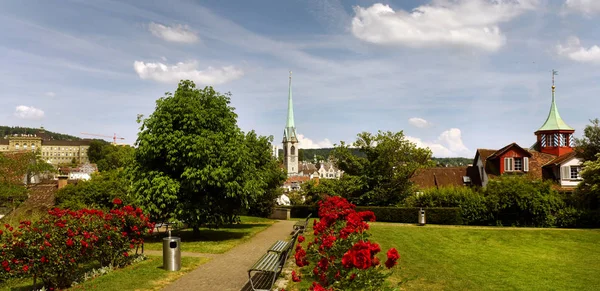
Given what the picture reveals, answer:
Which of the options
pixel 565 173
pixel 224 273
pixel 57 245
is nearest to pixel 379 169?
pixel 565 173

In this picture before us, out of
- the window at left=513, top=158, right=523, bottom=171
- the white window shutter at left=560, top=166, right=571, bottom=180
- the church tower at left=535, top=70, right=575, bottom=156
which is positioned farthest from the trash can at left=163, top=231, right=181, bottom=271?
the church tower at left=535, top=70, right=575, bottom=156

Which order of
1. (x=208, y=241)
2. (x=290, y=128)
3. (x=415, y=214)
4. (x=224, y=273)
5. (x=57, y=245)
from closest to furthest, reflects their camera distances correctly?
1. (x=57, y=245)
2. (x=224, y=273)
3. (x=208, y=241)
4. (x=415, y=214)
5. (x=290, y=128)

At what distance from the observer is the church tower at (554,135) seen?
4716 centimetres

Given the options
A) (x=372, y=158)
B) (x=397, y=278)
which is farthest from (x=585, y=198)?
(x=397, y=278)

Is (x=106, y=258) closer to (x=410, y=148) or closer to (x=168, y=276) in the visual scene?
(x=168, y=276)

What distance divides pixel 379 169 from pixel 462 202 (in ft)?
23.6

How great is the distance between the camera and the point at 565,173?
3788 cm

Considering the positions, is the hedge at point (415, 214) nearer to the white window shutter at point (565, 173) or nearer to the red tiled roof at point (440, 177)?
the red tiled roof at point (440, 177)

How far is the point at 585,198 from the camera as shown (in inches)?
1080

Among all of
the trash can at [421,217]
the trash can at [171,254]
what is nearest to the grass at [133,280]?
the trash can at [171,254]

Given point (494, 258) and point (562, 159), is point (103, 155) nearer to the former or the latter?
point (562, 159)

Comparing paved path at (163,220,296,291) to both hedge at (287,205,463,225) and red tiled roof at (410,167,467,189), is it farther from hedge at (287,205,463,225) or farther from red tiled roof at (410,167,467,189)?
red tiled roof at (410,167,467,189)

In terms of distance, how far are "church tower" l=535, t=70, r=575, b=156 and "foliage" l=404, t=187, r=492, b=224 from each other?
2325 centimetres

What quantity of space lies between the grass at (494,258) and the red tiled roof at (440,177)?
72.4 ft
